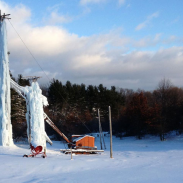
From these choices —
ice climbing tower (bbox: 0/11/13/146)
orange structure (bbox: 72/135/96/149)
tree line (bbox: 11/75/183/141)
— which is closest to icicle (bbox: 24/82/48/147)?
ice climbing tower (bbox: 0/11/13/146)

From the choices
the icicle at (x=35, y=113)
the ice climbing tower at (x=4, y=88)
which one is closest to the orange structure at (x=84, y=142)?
the icicle at (x=35, y=113)

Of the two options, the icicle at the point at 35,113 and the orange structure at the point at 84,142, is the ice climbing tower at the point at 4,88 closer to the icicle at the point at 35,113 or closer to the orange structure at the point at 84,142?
the icicle at the point at 35,113

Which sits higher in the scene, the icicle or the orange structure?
the icicle

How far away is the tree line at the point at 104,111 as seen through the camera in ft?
118

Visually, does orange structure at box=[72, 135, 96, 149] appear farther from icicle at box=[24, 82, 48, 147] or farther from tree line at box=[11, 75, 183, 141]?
tree line at box=[11, 75, 183, 141]

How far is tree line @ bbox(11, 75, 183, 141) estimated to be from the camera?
3591 centimetres

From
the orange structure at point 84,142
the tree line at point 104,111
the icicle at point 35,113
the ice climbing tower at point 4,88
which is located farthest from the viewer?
the tree line at point 104,111

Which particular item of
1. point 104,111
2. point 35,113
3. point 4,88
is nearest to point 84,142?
point 35,113

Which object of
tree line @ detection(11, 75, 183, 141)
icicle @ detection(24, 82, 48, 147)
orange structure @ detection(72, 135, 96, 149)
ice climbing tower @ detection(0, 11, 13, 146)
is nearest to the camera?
icicle @ detection(24, 82, 48, 147)

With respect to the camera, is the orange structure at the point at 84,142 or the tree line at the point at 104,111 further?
the tree line at the point at 104,111

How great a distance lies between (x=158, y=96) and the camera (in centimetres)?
4909

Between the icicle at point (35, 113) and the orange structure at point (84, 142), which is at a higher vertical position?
the icicle at point (35, 113)

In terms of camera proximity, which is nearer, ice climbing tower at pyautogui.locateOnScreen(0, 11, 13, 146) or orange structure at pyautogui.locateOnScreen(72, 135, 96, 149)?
ice climbing tower at pyautogui.locateOnScreen(0, 11, 13, 146)

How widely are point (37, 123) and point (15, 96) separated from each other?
12130mm
